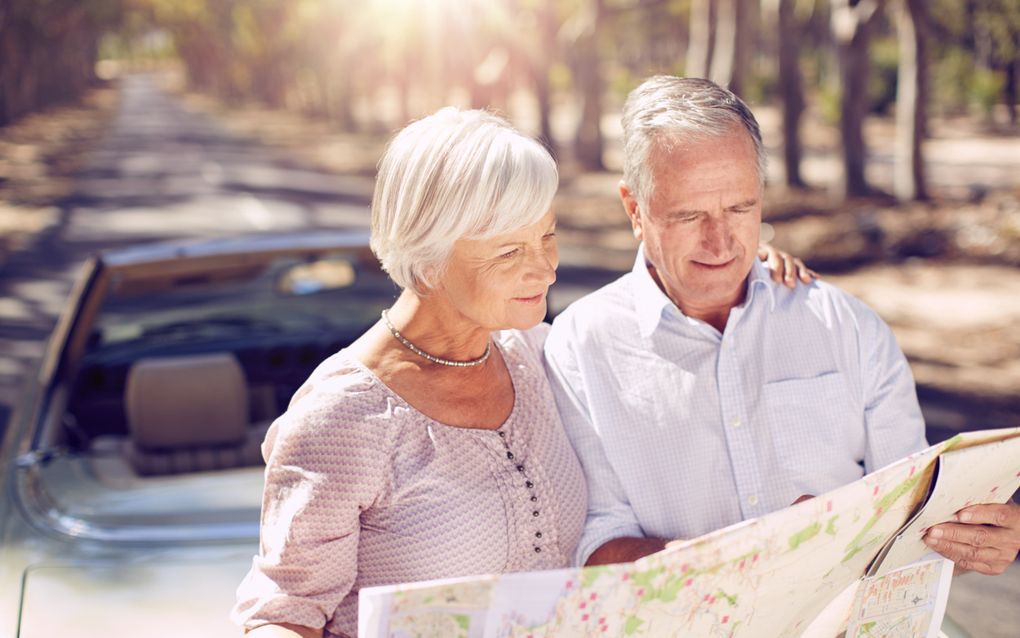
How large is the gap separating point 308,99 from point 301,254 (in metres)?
53.5

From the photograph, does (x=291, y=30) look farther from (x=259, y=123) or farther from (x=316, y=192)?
(x=316, y=192)

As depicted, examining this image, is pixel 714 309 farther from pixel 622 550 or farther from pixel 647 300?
pixel 622 550

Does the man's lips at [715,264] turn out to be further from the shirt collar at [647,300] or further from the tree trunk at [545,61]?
the tree trunk at [545,61]

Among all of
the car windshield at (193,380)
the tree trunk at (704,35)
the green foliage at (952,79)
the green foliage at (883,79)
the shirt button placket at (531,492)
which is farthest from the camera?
the green foliage at (883,79)

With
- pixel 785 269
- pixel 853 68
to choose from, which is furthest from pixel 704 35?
pixel 785 269

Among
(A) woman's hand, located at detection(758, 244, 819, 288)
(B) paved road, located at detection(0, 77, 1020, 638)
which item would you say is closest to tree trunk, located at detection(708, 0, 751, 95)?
(B) paved road, located at detection(0, 77, 1020, 638)

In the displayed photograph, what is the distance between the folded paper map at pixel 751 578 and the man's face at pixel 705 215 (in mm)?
616

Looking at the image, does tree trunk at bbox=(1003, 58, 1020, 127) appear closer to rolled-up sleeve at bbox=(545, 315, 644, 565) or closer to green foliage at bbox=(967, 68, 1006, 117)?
green foliage at bbox=(967, 68, 1006, 117)

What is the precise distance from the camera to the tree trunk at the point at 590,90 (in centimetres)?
1945

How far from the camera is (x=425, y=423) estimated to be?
1.90m

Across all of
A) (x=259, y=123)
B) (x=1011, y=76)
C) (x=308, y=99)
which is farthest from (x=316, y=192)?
(x=308, y=99)

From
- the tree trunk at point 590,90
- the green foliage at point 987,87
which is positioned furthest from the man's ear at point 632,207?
the green foliage at point 987,87

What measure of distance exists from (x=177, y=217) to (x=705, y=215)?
16592 millimetres

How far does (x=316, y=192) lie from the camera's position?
21.5m
